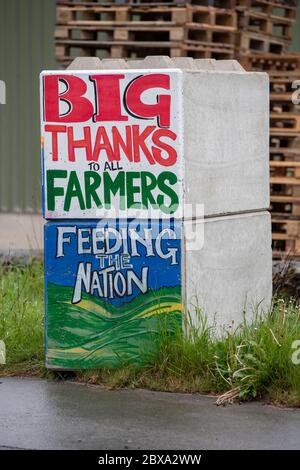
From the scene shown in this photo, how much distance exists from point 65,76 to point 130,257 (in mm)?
1159

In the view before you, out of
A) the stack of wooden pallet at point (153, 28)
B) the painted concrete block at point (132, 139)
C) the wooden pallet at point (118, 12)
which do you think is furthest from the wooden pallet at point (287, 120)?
the painted concrete block at point (132, 139)

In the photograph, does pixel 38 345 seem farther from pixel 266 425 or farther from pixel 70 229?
pixel 266 425

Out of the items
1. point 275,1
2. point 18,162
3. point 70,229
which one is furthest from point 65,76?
point 18,162

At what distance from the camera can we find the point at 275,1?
35.4 feet

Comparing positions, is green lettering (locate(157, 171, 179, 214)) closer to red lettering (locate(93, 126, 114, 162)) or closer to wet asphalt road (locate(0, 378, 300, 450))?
red lettering (locate(93, 126, 114, 162))

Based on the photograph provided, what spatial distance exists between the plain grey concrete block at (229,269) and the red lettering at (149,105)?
0.66 metres

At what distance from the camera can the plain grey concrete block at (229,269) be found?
649 cm

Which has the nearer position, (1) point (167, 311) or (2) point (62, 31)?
(1) point (167, 311)

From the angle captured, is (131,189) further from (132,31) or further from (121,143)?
(132,31)

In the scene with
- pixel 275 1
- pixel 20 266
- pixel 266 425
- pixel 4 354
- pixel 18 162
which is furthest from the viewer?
pixel 18 162

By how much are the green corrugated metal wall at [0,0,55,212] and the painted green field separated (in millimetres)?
7320

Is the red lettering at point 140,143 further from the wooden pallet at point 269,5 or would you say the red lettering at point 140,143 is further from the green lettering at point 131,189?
the wooden pallet at point 269,5

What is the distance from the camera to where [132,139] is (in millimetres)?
6422

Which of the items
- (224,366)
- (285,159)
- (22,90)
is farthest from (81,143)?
(22,90)
